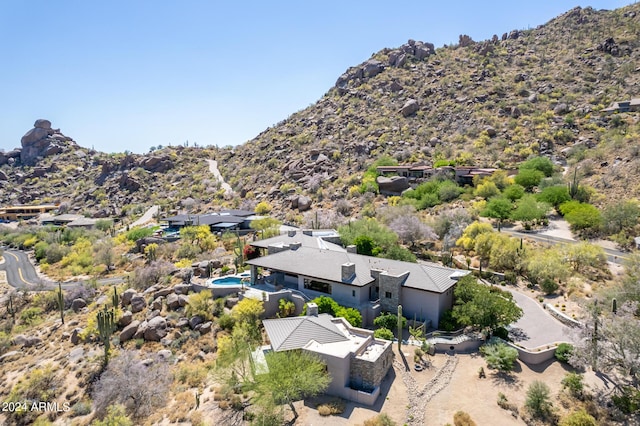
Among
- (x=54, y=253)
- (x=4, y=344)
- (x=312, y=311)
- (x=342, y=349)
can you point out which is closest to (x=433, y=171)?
(x=312, y=311)

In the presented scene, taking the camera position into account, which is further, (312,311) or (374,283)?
(374,283)

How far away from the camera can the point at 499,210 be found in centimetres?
4488

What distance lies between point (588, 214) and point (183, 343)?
41601 mm

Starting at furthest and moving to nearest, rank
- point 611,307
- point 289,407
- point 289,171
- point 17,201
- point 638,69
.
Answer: point 17,201, point 289,171, point 638,69, point 611,307, point 289,407

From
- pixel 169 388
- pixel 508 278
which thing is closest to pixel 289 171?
pixel 508 278

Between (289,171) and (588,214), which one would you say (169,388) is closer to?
(588,214)

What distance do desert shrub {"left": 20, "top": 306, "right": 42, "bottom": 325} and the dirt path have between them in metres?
46.8

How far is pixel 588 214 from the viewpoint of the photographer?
38.8 m

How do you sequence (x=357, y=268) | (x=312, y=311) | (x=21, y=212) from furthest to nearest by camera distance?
(x=21, y=212), (x=357, y=268), (x=312, y=311)

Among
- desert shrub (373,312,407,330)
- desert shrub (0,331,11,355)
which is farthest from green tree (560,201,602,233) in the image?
desert shrub (0,331,11,355)

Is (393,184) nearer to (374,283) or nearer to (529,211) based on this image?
(529,211)

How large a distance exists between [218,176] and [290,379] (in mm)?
80862

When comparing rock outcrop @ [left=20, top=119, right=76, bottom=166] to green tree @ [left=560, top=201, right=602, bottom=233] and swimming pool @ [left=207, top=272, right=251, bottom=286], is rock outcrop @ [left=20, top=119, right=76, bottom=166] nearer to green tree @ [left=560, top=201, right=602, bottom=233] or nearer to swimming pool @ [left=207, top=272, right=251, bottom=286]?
swimming pool @ [left=207, top=272, right=251, bottom=286]

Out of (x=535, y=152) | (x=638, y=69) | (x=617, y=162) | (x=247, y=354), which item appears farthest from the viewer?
(x=638, y=69)
